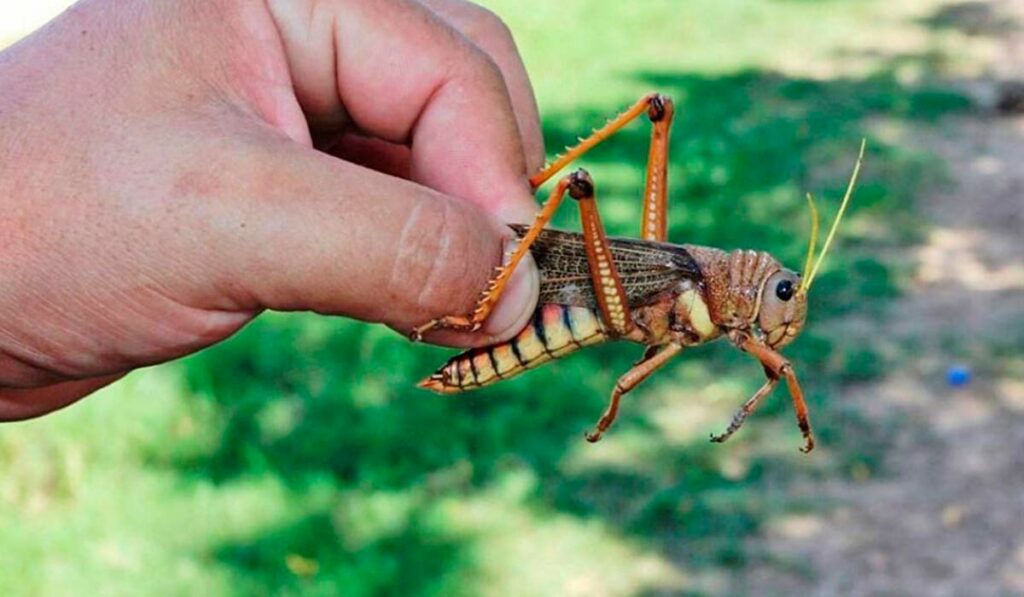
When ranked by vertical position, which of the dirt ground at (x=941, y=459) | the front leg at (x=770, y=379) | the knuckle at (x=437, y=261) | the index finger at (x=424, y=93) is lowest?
the dirt ground at (x=941, y=459)

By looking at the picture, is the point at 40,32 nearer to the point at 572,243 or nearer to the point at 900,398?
the point at 572,243

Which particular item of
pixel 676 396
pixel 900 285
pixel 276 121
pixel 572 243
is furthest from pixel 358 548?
pixel 900 285

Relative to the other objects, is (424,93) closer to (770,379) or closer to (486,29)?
A: (486,29)

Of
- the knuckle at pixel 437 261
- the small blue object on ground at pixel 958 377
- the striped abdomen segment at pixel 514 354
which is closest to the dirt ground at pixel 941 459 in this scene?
the small blue object on ground at pixel 958 377

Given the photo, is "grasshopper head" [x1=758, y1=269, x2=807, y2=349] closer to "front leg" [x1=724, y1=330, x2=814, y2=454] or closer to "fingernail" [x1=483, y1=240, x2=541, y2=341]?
"front leg" [x1=724, y1=330, x2=814, y2=454]

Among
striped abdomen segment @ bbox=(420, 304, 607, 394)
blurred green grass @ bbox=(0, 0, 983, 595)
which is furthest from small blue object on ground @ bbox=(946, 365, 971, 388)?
striped abdomen segment @ bbox=(420, 304, 607, 394)

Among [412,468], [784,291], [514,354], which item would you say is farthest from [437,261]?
[412,468]

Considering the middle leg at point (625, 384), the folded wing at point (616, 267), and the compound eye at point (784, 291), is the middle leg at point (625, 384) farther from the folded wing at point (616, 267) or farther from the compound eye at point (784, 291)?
the compound eye at point (784, 291)
